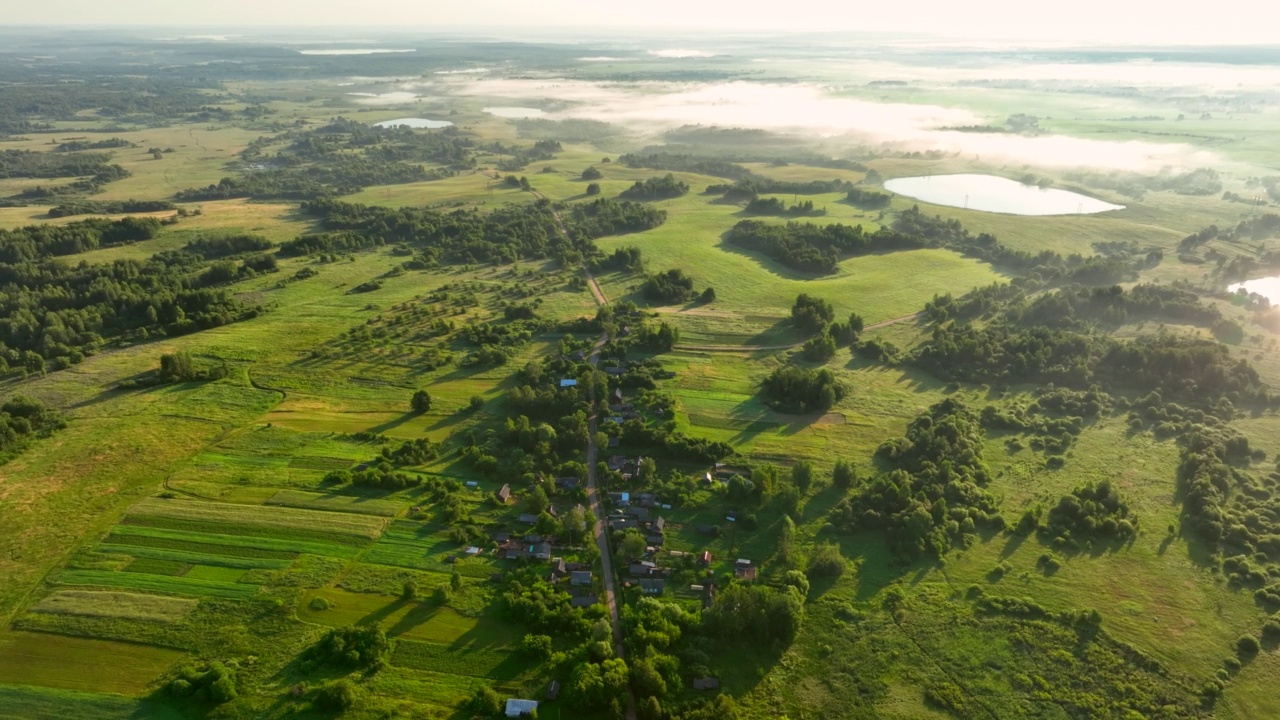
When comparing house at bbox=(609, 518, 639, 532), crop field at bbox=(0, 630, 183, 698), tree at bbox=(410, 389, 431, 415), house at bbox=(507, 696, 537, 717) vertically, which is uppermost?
tree at bbox=(410, 389, 431, 415)

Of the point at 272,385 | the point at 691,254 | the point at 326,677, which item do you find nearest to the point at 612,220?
the point at 691,254

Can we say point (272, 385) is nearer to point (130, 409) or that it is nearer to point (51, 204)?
point (130, 409)

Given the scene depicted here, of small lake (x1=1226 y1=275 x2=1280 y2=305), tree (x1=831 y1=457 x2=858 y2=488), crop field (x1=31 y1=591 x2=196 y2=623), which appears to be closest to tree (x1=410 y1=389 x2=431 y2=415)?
crop field (x1=31 y1=591 x2=196 y2=623)

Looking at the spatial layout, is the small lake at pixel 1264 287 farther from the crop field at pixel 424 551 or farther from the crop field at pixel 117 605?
the crop field at pixel 117 605

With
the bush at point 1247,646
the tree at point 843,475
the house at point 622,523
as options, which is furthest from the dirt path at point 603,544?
the bush at point 1247,646

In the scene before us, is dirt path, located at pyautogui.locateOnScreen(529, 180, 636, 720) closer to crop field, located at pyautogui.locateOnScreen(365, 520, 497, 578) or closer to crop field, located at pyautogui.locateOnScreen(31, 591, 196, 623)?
crop field, located at pyautogui.locateOnScreen(365, 520, 497, 578)

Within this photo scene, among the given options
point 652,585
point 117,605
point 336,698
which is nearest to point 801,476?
point 652,585
